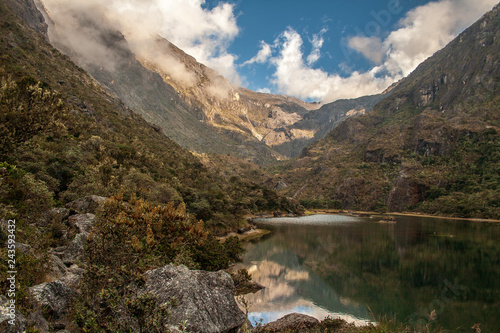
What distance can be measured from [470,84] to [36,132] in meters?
221

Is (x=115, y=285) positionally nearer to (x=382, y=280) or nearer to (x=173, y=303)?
(x=173, y=303)

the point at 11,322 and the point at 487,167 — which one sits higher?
the point at 487,167

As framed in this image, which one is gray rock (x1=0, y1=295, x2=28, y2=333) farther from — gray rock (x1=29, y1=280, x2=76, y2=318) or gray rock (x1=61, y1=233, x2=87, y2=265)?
gray rock (x1=61, y1=233, x2=87, y2=265)

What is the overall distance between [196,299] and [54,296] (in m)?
4.39

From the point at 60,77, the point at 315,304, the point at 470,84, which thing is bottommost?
the point at 315,304

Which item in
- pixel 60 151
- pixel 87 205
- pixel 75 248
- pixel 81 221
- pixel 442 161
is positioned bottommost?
pixel 75 248

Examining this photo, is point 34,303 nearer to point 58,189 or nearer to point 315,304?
point 315,304

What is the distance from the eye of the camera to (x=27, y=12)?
98562 millimetres

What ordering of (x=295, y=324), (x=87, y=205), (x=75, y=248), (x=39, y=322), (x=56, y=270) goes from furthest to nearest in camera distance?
(x=87, y=205)
(x=75, y=248)
(x=295, y=324)
(x=56, y=270)
(x=39, y=322)

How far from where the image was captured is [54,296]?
324 inches

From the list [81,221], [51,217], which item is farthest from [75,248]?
[51,217]

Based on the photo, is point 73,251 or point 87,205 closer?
point 73,251

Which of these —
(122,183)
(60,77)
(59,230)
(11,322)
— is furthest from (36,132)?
(60,77)

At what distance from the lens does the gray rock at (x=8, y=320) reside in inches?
193
